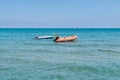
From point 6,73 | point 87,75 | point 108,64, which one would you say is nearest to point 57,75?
point 87,75

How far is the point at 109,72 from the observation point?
23.3m

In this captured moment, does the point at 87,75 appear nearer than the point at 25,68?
Yes

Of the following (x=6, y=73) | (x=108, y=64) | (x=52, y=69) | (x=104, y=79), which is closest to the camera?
(x=104, y=79)

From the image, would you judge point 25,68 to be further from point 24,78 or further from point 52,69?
point 24,78

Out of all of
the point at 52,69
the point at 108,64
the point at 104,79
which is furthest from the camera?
the point at 108,64

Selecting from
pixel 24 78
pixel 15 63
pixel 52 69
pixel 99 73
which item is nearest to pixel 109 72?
pixel 99 73

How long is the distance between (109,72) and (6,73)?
694 cm

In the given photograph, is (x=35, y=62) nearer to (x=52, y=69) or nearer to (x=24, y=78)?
(x=52, y=69)

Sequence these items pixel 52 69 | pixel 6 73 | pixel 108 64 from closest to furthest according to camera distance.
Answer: pixel 6 73 → pixel 52 69 → pixel 108 64

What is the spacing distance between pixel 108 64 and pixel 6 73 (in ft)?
27.7

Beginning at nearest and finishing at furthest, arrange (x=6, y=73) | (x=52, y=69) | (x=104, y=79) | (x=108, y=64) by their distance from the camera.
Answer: (x=104, y=79) → (x=6, y=73) → (x=52, y=69) → (x=108, y=64)

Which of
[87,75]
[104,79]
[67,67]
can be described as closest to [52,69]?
[67,67]

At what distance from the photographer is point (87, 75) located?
73.1ft

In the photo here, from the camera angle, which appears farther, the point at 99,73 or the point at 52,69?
the point at 52,69
